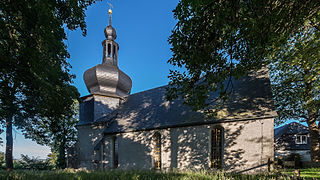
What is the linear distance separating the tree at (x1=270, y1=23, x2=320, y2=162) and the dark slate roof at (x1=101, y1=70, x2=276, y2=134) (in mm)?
2078

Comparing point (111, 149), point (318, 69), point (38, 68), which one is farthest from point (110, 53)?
point (318, 69)

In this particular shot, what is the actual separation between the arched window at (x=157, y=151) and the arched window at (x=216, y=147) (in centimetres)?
427

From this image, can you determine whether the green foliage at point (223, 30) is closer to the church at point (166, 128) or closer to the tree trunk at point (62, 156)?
the church at point (166, 128)

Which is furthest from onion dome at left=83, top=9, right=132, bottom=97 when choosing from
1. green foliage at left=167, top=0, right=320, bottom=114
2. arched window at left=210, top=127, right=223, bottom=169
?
green foliage at left=167, top=0, right=320, bottom=114

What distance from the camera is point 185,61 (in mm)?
5980

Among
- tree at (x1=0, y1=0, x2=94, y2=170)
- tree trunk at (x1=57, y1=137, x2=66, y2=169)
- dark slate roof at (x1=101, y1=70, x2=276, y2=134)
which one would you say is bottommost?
tree trunk at (x1=57, y1=137, x2=66, y2=169)

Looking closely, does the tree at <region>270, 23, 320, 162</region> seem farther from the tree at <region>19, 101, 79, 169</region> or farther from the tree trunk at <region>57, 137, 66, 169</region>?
the tree trunk at <region>57, 137, 66, 169</region>

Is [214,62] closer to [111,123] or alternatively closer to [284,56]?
[284,56]

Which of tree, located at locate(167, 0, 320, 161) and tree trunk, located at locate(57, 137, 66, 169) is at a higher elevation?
tree, located at locate(167, 0, 320, 161)

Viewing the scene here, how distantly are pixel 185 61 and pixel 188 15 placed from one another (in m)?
1.49

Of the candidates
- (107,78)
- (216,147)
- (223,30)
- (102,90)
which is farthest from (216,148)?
(107,78)

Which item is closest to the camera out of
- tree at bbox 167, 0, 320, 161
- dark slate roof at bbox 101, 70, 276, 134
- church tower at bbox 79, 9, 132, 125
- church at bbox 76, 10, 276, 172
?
tree at bbox 167, 0, 320, 161

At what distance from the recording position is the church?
10.4 meters

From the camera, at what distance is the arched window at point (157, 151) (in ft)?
44.6
